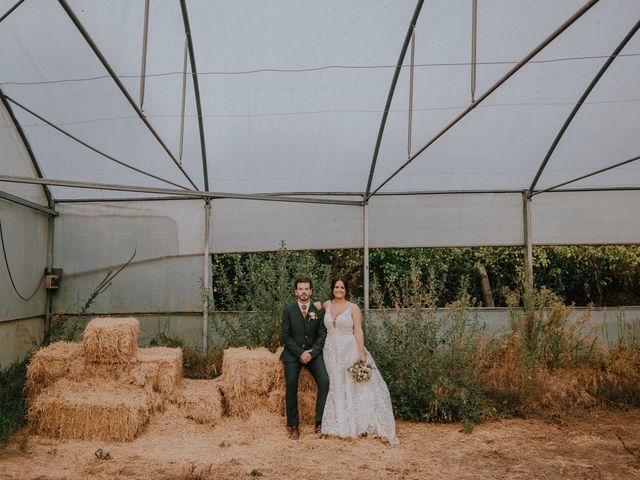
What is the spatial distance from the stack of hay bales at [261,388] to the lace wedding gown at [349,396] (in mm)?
339

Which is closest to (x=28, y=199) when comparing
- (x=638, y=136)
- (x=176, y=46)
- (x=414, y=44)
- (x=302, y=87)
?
(x=176, y=46)

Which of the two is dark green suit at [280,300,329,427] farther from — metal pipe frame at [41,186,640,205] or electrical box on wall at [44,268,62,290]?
electrical box on wall at [44,268,62,290]

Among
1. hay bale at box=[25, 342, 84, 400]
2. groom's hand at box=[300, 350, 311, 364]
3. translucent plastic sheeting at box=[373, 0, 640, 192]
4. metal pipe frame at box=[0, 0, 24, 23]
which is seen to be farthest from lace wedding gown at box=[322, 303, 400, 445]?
metal pipe frame at box=[0, 0, 24, 23]

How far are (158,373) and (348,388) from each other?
6.26 ft

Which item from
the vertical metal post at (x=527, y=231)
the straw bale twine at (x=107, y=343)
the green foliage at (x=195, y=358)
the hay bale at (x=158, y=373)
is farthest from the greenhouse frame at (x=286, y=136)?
the hay bale at (x=158, y=373)

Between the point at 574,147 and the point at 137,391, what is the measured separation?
5875mm

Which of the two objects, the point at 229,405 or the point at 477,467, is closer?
the point at 477,467

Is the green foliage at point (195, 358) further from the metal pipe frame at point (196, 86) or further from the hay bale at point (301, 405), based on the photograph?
the metal pipe frame at point (196, 86)

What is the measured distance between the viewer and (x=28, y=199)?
7559 mm

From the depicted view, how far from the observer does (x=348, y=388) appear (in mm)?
5387

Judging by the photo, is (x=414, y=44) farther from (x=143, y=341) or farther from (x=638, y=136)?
(x=143, y=341)

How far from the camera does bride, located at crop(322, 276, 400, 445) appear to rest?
206 inches

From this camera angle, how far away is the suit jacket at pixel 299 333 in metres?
5.54

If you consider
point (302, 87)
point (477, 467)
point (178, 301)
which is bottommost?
point (477, 467)
